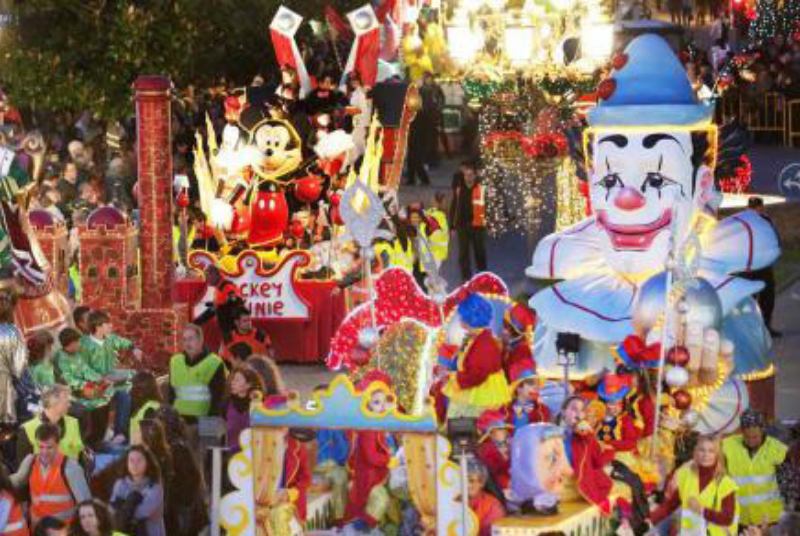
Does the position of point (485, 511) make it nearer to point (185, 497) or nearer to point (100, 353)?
point (185, 497)

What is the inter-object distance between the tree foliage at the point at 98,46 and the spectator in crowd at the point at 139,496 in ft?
52.2

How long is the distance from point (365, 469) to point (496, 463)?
2.65 feet

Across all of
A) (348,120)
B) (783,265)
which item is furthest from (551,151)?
(783,265)

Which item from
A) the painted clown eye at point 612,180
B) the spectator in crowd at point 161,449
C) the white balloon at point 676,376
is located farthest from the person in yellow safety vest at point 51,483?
the painted clown eye at point 612,180

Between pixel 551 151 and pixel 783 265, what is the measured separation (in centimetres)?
427

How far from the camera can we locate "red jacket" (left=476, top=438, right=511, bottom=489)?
57.7 feet

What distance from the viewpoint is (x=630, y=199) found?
2130 centimetres

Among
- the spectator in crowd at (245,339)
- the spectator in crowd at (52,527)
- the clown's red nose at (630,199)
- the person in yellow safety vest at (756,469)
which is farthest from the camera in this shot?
the spectator in crowd at (245,339)

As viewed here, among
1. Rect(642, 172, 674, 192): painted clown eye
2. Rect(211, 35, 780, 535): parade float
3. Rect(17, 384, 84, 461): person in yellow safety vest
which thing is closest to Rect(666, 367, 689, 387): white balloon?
Rect(211, 35, 780, 535): parade float

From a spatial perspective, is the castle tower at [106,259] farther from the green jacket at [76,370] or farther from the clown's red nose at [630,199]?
the clown's red nose at [630,199]

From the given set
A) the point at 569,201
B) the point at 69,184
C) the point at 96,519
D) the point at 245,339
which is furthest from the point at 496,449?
the point at 69,184

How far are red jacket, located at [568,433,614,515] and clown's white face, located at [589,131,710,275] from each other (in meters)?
3.97

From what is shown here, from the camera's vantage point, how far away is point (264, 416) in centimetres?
1722

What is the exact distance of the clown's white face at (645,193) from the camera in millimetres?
21328
